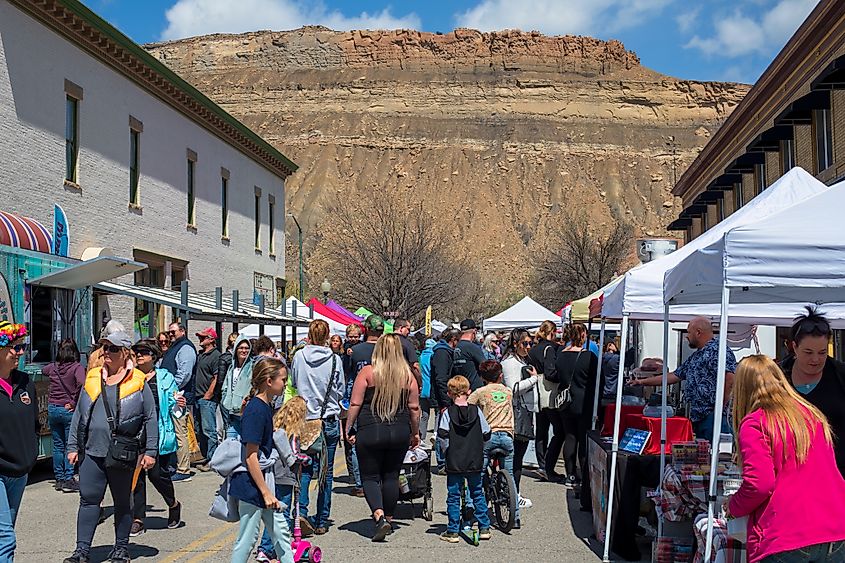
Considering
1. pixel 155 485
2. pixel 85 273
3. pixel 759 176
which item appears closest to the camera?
pixel 155 485

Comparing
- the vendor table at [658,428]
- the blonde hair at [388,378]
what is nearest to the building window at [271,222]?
the blonde hair at [388,378]

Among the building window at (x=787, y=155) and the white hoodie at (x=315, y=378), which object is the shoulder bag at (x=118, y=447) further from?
the building window at (x=787, y=155)

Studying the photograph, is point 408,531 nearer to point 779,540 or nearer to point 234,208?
point 779,540

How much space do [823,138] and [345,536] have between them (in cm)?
1788

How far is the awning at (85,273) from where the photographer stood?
43.4 feet

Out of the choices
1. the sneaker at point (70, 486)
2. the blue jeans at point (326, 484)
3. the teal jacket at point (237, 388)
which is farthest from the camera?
the teal jacket at point (237, 388)

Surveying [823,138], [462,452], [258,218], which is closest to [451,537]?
[462,452]

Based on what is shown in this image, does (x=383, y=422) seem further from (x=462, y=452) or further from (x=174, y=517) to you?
(x=174, y=517)

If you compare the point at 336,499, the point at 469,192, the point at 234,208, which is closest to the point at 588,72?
the point at 469,192

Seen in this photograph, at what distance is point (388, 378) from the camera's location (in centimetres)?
845

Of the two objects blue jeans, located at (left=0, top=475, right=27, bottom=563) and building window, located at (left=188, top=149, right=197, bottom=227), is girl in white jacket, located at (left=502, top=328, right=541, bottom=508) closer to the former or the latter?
blue jeans, located at (left=0, top=475, right=27, bottom=563)

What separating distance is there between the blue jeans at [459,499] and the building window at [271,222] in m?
29.7

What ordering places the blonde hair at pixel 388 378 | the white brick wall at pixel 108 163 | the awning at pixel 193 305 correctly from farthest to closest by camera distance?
1. the white brick wall at pixel 108 163
2. the awning at pixel 193 305
3. the blonde hair at pixel 388 378

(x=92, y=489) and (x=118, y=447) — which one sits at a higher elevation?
(x=118, y=447)
